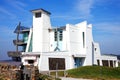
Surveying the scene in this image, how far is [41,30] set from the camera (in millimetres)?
48500

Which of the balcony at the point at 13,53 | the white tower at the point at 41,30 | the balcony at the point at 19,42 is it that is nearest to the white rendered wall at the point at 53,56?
the white tower at the point at 41,30

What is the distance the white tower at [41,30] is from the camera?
160ft

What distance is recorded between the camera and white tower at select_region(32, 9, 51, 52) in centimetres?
4869

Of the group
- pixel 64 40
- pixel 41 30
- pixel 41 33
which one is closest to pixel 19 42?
pixel 41 33

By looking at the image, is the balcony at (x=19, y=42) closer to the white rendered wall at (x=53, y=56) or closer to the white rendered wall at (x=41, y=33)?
the white rendered wall at (x=41, y=33)

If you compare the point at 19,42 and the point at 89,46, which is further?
the point at 19,42

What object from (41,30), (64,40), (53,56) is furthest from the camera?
(41,30)

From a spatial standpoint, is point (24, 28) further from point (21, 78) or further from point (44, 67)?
point (21, 78)

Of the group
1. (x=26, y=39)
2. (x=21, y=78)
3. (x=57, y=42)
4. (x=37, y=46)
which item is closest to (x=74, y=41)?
(x=57, y=42)

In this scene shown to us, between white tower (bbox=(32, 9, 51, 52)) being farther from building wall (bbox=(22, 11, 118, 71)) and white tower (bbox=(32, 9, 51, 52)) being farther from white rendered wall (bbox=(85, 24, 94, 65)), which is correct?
white rendered wall (bbox=(85, 24, 94, 65))

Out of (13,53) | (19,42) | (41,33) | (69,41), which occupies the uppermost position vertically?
(41,33)

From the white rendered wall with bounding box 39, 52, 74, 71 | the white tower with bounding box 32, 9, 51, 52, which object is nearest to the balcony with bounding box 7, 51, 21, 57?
the white tower with bounding box 32, 9, 51, 52

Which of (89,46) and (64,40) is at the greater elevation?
(64,40)

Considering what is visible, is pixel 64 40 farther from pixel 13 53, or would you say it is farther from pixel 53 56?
pixel 13 53
